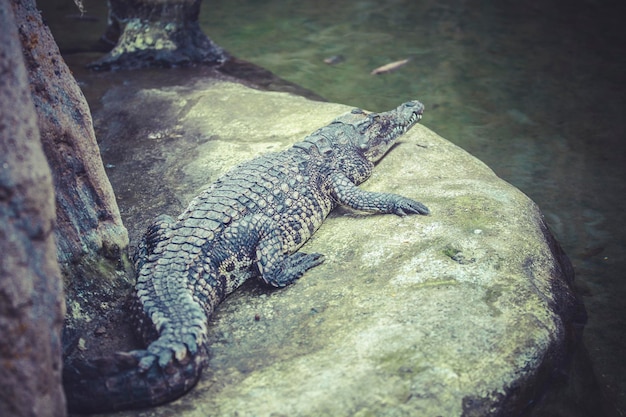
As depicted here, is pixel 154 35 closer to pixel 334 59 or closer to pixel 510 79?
pixel 334 59

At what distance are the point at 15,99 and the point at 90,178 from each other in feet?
4.32

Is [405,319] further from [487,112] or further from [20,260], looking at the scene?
[487,112]

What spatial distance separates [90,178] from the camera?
3.37m

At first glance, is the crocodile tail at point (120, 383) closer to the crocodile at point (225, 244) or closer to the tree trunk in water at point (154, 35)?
the crocodile at point (225, 244)

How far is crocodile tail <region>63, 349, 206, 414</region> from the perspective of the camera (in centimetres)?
256

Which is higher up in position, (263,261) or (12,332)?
(12,332)

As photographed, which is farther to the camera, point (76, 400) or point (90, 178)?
point (90, 178)

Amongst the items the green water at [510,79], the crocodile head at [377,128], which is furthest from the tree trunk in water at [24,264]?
the crocodile head at [377,128]

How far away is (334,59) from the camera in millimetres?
8477

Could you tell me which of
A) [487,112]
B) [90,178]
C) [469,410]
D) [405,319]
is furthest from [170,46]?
[469,410]

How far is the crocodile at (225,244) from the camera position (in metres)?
Answer: 2.64

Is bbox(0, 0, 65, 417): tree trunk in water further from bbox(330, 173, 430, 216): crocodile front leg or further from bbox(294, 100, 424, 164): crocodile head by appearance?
bbox(294, 100, 424, 164): crocodile head

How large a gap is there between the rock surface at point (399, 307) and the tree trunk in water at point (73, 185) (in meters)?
0.72

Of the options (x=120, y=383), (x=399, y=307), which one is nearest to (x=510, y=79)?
(x=399, y=307)
